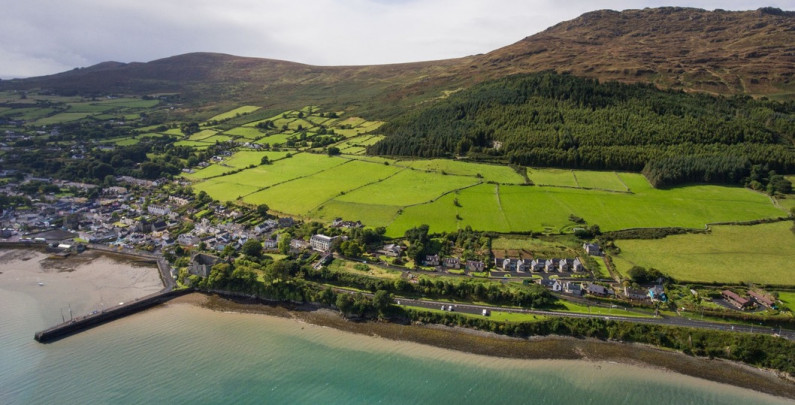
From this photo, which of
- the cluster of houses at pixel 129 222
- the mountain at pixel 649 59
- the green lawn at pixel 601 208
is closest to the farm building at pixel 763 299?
the green lawn at pixel 601 208

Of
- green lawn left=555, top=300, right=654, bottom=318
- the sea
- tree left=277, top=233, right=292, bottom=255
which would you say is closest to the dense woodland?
green lawn left=555, top=300, right=654, bottom=318

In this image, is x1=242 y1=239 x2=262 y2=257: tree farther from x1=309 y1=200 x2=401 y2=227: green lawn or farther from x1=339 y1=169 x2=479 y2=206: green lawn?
x1=339 y1=169 x2=479 y2=206: green lawn

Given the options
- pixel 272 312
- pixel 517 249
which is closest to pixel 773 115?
pixel 517 249

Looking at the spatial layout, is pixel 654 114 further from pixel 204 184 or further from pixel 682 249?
pixel 204 184

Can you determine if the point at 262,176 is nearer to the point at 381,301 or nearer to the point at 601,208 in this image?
the point at 381,301

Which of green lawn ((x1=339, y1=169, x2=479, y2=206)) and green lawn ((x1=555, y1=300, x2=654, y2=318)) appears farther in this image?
green lawn ((x1=339, y1=169, x2=479, y2=206))

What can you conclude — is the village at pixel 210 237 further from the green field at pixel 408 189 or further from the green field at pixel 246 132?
the green field at pixel 246 132
